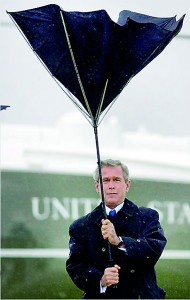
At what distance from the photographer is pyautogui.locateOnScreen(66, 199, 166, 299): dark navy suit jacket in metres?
3.08

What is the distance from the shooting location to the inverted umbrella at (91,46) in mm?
2992

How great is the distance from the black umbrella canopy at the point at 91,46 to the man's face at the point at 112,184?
26cm

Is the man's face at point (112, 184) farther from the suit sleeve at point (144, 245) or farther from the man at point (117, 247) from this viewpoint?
the suit sleeve at point (144, 245)

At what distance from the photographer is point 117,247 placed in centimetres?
306

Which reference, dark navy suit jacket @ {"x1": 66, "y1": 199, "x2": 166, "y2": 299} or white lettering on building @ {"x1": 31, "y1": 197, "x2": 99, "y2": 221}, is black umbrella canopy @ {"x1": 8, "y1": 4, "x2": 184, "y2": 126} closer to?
dark navy suit jacket @ {"x1": 66, "y1": 199, "x2": 166, "y2": 299}

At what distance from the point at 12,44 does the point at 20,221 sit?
2.98 feet

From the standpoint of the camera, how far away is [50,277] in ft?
11.7

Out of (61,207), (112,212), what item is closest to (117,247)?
(112,212)

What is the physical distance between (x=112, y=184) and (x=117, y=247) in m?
0.30

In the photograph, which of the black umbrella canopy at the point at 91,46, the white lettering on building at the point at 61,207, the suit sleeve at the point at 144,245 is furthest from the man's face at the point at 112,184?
the white lettering on building at the point at 61,207

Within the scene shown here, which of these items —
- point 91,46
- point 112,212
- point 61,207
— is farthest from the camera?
point 61,207

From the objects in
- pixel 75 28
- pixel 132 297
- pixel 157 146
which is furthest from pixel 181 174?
pixel 75 28

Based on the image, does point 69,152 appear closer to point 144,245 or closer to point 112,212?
point 112,212

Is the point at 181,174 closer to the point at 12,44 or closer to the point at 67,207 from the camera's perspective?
the point at 67,207
